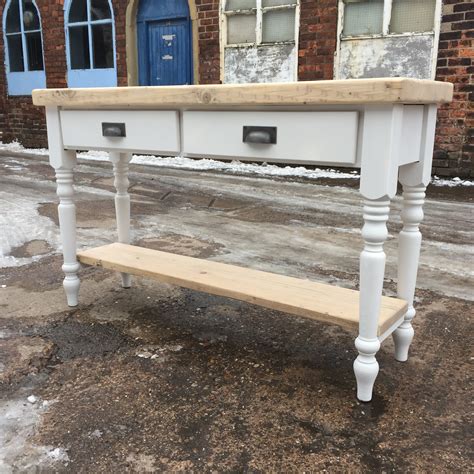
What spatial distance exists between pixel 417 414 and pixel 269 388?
534 mm

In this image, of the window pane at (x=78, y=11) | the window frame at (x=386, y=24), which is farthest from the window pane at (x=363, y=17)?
the window pane at (x=78, y=11)

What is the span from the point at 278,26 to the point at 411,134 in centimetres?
613

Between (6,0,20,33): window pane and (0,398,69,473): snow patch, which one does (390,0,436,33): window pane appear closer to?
(0,398,69,473): snow patch

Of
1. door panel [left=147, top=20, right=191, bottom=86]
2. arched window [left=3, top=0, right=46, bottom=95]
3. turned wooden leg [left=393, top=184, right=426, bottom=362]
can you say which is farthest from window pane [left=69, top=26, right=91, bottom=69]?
turned wooden leg [left=393, top=184, right=426, bottom=362]

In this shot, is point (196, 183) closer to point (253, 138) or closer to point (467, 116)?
point (467, 116)

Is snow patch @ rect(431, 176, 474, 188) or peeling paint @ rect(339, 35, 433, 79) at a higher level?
peeling paint @ rect(339, 35, 433, 79)

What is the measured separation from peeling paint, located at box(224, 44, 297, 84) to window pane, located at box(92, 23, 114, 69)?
2.34 metres

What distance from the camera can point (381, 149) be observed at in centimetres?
168

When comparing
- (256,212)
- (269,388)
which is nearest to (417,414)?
(269,388)

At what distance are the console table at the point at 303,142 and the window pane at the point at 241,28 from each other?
5714 millimetres

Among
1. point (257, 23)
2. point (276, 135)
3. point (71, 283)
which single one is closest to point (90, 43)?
point (257, 23)

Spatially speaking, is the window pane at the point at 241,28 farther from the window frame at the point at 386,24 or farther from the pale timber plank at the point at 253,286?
the pale timber plank at the point at 253,286

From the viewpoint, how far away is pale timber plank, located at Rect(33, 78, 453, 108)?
63.1 inches

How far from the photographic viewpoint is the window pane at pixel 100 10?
8875 mm
